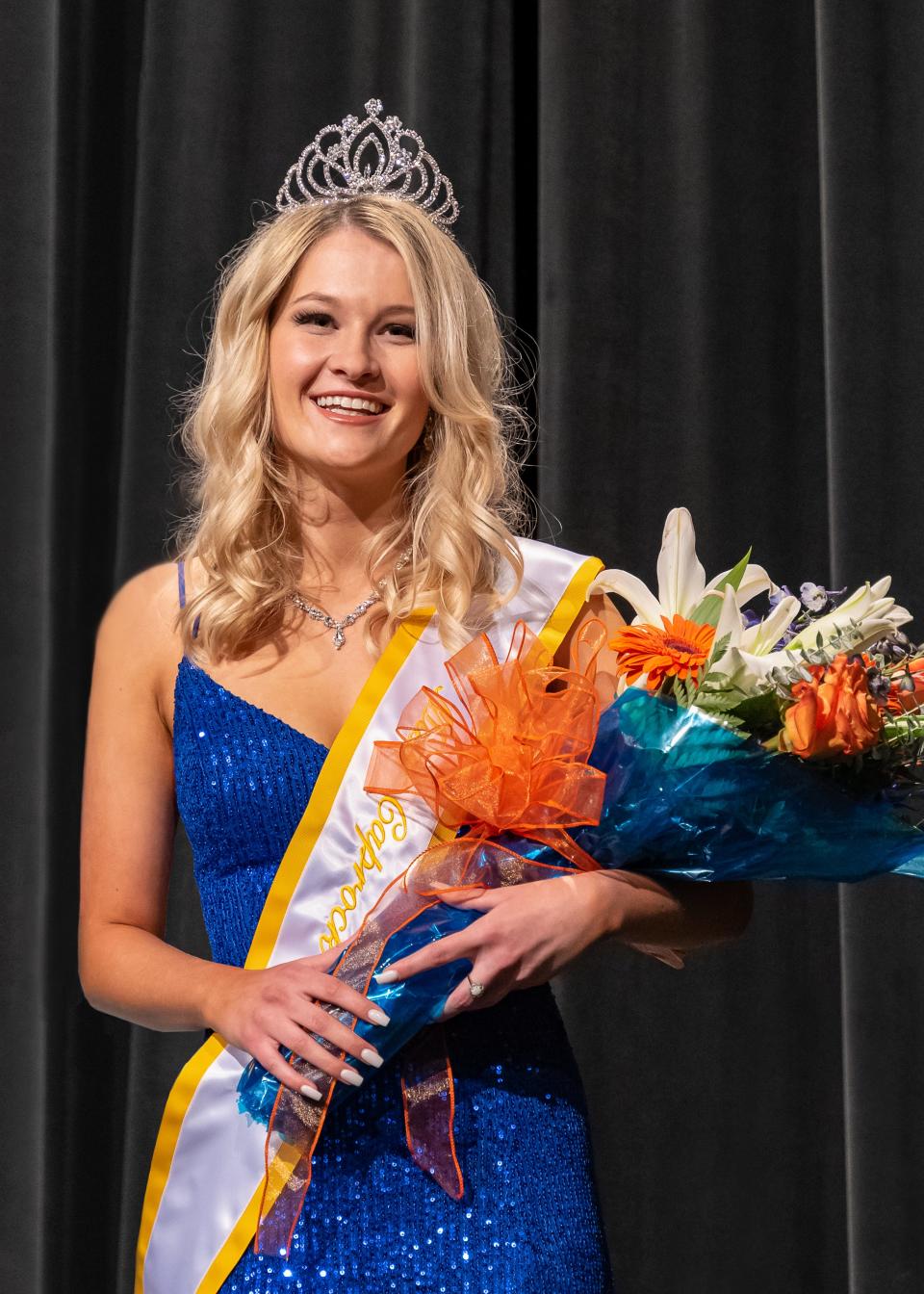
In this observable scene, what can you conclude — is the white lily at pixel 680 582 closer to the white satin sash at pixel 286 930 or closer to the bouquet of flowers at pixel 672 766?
the bouquet of flowers at pixel 672 766

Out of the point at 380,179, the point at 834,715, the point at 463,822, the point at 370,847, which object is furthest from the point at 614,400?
the point at 834,715

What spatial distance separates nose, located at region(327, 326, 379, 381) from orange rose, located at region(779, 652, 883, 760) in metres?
0.51

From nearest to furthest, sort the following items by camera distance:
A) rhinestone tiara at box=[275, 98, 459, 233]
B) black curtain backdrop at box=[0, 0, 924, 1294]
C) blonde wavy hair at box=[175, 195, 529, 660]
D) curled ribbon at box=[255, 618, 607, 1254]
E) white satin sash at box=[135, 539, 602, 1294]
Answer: curled ribbon at box=[255, 618, 607, 1254], white satin sash at box=[135, 539, 602, 1294], blonde wavy hair at box=[175, 195, 529, 660], rhinestone tiara at box=[275, 98, 459, 233], black curtain backdrop at box=[0, 0, 924, 1294]

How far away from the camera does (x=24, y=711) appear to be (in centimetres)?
228

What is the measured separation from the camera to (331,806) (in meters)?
1.36

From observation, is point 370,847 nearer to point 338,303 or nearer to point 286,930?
point 286,930

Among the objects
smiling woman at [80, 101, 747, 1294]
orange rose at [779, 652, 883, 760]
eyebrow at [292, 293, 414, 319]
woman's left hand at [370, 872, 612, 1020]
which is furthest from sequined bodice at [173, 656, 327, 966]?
orange rose at [779, 652, 883, 760]

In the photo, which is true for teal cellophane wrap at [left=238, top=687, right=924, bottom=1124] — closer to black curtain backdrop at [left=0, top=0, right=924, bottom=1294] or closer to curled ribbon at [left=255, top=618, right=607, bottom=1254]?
curled ribbon at [left=255, top=618, right=607, bottom=1254]

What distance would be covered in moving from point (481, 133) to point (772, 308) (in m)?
0.49

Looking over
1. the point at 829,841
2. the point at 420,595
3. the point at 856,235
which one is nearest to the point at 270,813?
the point at 420,595

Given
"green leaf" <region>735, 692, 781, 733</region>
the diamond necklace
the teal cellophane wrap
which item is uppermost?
the diamond necklace

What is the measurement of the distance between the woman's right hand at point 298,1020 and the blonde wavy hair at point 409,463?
0.34 m

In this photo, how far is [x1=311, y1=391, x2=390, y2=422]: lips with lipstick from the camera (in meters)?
1.40

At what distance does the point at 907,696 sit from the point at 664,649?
0.58 feet
